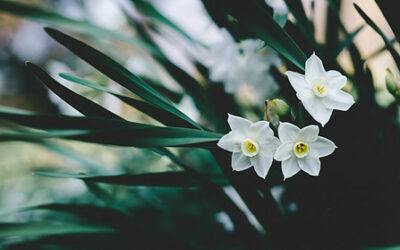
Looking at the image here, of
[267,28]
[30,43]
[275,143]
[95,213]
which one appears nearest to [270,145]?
[275,143]

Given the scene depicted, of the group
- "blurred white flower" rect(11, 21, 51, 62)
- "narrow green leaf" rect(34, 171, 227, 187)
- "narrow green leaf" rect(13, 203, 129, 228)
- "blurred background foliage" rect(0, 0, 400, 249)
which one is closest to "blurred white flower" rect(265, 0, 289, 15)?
"blurred background foliage" rect(0, 0, 400, 249)

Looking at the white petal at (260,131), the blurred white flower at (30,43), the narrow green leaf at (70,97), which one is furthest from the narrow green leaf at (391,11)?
the blurred white flower at (30,43)

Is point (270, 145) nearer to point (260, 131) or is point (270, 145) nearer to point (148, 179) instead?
point (260, 131)

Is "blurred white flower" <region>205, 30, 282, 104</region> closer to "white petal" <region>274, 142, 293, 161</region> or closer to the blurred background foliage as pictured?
the blurred background foliage

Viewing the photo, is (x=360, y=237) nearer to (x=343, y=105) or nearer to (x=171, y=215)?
(x=343, y=105)

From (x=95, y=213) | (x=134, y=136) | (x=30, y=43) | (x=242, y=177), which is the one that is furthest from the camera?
(x=30, y=43)

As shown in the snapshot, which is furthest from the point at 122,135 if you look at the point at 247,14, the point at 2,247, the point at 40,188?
the point at 40,188
